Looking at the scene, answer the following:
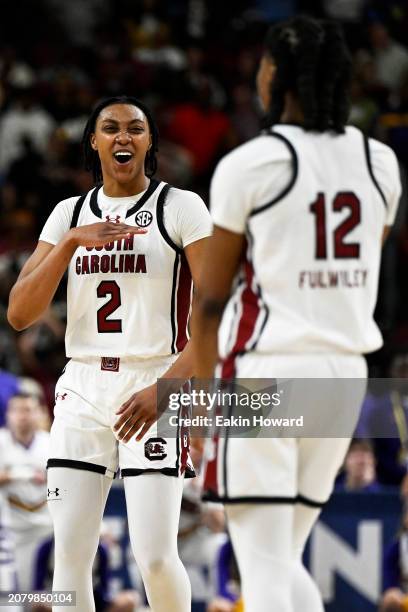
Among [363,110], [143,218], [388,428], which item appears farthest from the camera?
[363,110]

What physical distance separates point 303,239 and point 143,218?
1434mm

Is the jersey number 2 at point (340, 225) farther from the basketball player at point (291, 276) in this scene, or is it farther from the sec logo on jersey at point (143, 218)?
the sec logo on jersey at point (143, 218)

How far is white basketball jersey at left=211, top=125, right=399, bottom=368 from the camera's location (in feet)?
14.1

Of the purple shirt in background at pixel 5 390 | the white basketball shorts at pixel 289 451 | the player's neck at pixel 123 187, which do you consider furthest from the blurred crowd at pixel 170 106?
the white basketball shorts at pixel 289 451

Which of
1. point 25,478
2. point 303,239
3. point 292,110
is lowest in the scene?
point 25,478

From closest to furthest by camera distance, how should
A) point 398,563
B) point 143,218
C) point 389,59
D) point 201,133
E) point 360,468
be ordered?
point 143,218, point 398,563, point 360,468, point 201,133, point 389,59

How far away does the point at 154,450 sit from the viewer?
214 inches

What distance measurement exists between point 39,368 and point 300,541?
27.0 feet

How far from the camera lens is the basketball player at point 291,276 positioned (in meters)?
4.29

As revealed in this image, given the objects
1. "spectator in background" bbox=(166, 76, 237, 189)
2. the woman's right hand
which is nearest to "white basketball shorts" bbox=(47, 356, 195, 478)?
the woman's right hand

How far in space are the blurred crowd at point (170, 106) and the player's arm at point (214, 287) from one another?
5263 mm

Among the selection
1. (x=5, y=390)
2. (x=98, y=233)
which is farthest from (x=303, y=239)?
(x=5, y=390)

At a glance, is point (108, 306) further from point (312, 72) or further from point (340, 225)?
point (312, 72)

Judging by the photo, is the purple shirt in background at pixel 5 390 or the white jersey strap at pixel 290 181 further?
the purple shirt in background at pixel 5 390
